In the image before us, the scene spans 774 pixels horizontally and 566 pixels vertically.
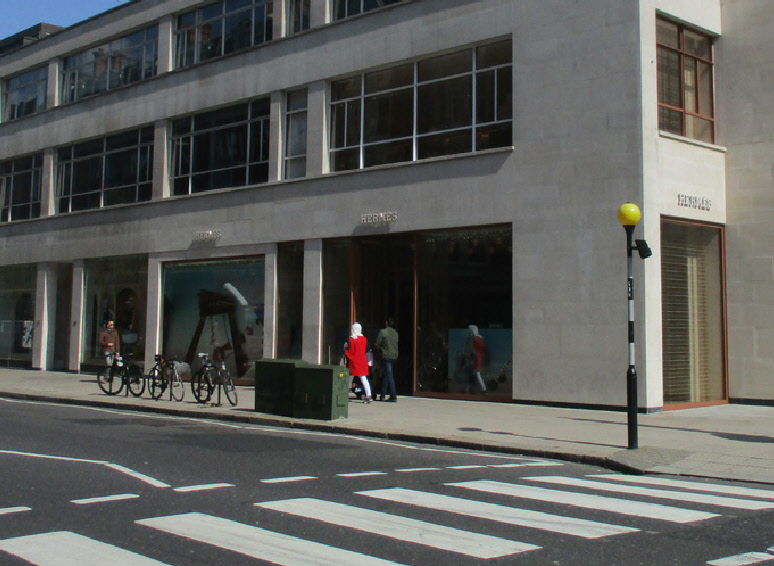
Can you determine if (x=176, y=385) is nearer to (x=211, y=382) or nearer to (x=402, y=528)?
(x=211, y=382)

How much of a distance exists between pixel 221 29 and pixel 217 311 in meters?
9.38

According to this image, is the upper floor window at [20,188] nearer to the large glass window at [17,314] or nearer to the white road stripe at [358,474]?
the large glass window at [17,314]

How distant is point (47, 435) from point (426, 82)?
13.3 m

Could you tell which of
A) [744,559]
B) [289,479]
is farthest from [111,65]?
Result: [744,559]

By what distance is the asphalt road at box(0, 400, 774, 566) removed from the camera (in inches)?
249

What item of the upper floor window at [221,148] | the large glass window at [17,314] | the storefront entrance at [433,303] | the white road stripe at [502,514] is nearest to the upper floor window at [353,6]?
the upper floor window at [221,148]

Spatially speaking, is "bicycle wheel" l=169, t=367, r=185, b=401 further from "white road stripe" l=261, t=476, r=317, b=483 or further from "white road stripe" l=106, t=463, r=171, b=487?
"white road stripe" l=261, t=476, r=317, b=483

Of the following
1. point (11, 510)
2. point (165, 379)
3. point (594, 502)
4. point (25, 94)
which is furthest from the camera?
point (25, 94)

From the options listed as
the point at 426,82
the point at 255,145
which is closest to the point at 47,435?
the point at 426,82

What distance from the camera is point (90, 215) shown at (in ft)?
108

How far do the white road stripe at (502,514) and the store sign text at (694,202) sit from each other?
1267 centimetres

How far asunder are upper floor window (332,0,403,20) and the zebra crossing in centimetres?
1705

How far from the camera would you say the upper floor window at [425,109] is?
69.4 ft

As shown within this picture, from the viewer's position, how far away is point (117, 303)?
103 ft
